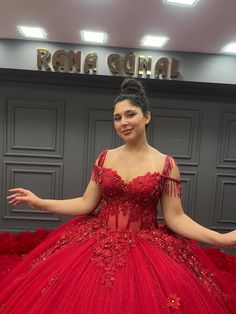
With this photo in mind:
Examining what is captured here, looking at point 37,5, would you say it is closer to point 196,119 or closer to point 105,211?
point 105,211

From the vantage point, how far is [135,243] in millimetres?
1035

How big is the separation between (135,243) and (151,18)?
1.55 m

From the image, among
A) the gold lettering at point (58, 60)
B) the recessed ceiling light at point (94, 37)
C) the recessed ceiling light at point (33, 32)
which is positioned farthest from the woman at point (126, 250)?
the gold lettering at point (58, 60)

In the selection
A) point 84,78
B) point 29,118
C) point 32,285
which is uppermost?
point 84,78

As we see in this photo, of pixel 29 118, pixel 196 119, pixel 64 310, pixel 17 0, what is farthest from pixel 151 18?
pixel 64 310

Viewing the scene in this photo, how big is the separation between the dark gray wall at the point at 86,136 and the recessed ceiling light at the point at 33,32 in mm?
521

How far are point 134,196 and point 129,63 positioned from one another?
1746 mm

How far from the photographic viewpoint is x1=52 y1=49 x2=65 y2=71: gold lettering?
8.19 feet

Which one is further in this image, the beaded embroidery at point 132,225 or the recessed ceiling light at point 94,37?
the recessed ceiling light at point 94,37

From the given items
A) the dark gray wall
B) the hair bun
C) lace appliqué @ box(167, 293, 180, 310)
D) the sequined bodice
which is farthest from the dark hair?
the dark gray wall

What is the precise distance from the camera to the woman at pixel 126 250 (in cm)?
84

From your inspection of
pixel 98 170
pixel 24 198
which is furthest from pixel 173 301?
pixel 24 198

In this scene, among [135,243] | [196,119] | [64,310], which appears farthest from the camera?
[196,119]

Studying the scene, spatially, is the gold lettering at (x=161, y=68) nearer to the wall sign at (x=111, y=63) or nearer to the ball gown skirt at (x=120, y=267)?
the wall sign at (x=111, y=63)
